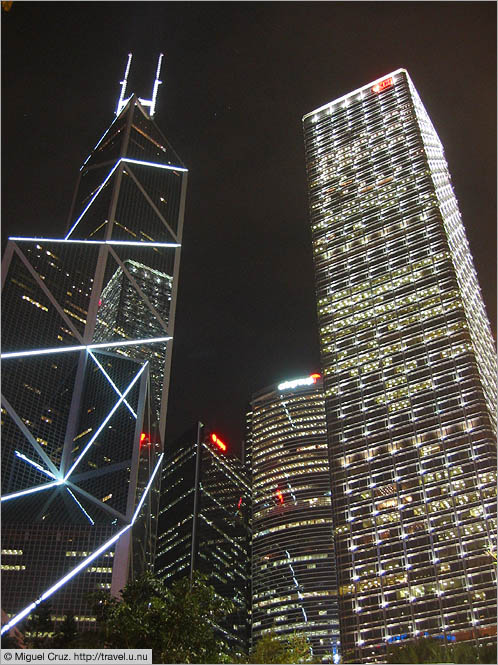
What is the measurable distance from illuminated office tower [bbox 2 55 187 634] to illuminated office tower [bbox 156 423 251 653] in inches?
2452

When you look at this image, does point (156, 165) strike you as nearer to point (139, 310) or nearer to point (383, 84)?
point (139, 310)

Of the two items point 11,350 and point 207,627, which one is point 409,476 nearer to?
point 11,350

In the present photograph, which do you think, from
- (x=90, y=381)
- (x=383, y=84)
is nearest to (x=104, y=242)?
(x=90, y=381)

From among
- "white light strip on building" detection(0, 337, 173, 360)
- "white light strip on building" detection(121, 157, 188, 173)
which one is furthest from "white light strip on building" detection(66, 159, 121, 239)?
"white light strip on building" detection(0, 337, 173, 360)

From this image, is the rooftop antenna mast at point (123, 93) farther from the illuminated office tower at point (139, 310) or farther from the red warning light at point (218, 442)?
the red warning light at point (218, 442)

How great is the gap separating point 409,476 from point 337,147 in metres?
70.2

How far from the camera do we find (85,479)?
70.4m

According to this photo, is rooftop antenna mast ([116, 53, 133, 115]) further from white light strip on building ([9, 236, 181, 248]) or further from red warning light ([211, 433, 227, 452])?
red warning light ([211, 433, 227, 452])

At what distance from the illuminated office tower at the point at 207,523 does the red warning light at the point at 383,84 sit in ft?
277

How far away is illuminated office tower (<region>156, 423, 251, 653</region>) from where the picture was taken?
146 metres

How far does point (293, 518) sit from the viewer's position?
145 meters

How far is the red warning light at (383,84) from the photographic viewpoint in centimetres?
13538

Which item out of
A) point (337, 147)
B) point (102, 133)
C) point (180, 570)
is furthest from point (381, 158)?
point (180, 570)

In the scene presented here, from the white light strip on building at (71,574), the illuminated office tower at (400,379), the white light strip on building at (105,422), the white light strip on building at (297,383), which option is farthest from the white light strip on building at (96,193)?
the white light strip on building at (297,383)
